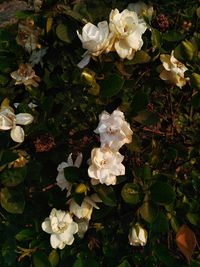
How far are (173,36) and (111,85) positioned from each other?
0.91ft

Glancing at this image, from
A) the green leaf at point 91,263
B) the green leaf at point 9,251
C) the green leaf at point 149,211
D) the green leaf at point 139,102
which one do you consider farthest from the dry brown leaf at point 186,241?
the green leaf at point 9,251

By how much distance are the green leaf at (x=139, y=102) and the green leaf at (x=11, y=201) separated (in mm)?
383

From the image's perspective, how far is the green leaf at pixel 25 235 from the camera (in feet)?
5.79

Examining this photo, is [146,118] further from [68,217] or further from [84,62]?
[68,217]

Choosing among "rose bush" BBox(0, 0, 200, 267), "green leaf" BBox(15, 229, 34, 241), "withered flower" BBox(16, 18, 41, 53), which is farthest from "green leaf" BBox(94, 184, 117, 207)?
"withered flower" BBox(16, 18, 41, 53)

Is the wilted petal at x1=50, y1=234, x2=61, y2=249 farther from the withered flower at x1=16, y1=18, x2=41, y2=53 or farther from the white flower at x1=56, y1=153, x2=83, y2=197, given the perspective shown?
the withered flower at x1=16, y1=18, x2=41, y2=53

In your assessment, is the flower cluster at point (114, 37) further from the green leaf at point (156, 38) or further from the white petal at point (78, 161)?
the white petal at point (78, 161)

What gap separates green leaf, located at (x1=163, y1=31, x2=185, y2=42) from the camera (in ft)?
5.50

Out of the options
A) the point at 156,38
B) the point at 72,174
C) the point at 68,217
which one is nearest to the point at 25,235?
the point at 68,217

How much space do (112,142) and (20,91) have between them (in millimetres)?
450

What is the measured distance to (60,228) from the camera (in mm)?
1609

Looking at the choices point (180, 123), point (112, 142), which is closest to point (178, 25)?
point (180, 123)

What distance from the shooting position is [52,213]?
5.35 ft

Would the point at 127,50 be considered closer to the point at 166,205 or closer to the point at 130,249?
the point at 166,205
